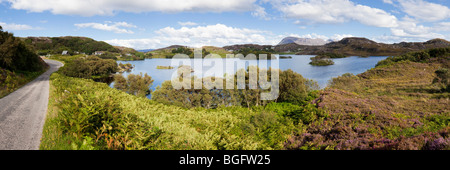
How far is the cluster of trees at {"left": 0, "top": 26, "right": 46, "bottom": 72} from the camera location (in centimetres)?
3297

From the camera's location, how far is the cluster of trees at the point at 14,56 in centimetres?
3297

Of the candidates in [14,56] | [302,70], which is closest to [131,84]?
[14,56]

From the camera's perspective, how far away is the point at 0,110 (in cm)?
1241

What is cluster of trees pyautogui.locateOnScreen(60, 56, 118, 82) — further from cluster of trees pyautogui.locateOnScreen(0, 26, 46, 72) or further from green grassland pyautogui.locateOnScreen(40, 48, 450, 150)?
green grassland pyautogui.locateOnScreen(40, 48, 450, 150)

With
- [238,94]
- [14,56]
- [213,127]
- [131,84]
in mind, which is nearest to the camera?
[213,127]

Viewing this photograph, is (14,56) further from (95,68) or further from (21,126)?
(21,126)

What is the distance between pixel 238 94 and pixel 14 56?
3992 cm

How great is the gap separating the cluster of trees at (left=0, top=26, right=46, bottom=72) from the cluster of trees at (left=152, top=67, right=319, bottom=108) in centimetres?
2389

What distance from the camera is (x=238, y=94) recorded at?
3638 centimetres

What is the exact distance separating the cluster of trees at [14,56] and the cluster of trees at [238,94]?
23892 millimetres

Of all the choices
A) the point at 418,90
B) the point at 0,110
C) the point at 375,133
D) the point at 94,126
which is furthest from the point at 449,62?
the point at 0,110
